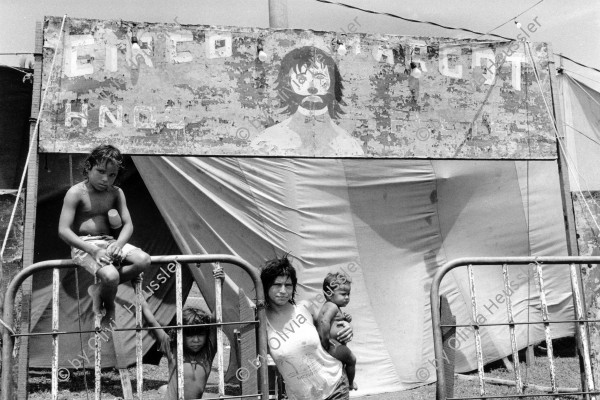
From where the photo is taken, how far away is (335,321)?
13.6 feet

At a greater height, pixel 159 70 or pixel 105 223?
pixel 159 70

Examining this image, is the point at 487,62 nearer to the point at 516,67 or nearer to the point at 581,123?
the point at 516,67

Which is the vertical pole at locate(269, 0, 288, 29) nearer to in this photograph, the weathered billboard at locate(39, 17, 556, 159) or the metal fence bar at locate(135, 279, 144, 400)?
the weathered billboard at locate(39, 17, 556, 159)

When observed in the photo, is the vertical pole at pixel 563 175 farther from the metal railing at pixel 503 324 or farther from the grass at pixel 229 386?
the metal railing at pixel 503 324

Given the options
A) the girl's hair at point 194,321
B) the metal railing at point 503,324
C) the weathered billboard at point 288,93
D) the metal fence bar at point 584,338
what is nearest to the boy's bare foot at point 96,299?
the girl's hair at point 194,321

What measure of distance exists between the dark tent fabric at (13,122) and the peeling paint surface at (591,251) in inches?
207

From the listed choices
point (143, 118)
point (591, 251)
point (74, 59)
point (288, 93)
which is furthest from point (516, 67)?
point (74, 59)

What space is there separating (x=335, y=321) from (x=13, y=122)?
3.74 metres

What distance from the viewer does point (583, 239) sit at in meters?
6.37

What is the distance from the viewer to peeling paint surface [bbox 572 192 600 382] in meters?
6.16

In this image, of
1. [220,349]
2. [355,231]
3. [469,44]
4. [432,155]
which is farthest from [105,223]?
[469,44]

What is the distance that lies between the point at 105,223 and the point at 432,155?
11.3 ft

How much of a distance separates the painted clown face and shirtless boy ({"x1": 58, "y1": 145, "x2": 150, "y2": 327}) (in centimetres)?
254

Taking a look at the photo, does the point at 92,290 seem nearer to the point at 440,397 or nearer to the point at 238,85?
the point at 440,397
